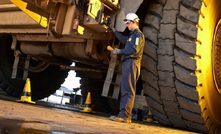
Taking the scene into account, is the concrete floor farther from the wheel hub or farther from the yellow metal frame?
the wheel hub

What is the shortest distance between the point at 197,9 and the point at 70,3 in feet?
4.28

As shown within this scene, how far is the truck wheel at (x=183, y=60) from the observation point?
311cm

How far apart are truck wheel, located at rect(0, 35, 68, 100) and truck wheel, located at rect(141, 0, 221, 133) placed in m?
2.80

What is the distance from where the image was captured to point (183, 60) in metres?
3.14

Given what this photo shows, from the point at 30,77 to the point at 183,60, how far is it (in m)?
3.34

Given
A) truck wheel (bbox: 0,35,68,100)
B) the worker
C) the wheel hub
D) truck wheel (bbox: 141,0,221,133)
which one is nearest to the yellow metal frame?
the worker

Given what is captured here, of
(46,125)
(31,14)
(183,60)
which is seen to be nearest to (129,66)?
(183,60)

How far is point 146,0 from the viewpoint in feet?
11.4

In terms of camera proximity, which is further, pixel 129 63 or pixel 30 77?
pixel 30 77

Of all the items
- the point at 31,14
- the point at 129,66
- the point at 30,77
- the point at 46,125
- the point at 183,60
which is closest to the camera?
the point at 46,125

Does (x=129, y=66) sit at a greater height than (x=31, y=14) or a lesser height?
lesser

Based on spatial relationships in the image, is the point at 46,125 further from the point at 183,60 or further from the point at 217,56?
the point at 217,56

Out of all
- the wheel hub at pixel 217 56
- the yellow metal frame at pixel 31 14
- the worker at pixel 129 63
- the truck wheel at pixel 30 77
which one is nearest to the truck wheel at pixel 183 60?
the wheel hub at pixel 217 56

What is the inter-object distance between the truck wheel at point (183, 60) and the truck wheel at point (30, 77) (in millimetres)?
2802
